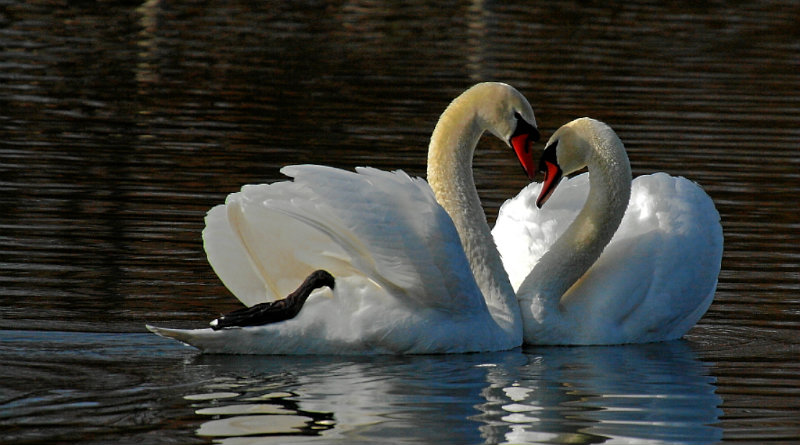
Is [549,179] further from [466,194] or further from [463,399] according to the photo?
[463,399]

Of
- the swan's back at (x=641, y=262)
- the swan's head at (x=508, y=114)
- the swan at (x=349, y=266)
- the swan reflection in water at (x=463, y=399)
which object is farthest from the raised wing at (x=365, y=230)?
the swan's back at (x=641, y=262)

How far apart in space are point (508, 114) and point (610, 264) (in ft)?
3.30

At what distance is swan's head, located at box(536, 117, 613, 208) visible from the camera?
8.65 metres

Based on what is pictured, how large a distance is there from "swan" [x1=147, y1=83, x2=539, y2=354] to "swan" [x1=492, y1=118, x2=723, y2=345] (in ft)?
1.64

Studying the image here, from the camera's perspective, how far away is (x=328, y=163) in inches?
554

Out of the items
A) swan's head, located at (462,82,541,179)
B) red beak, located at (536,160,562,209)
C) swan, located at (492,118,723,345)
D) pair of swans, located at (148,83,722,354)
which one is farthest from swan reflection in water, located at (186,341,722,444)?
swan's head, located at (462,82,541,179)

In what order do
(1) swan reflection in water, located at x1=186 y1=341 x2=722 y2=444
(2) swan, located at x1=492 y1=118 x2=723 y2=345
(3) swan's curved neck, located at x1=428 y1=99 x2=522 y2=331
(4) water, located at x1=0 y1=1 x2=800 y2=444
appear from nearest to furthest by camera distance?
(1) swan reflection in water, located at x1=186 y1=341 x2=722 y2=444
(4) water, located at x1=0 y1=1 x2=800 y2=444
(3) swan's curved neck, located at x1=428 y1=99 x2=522 y2=331
(2) swan, located at x1=492 y1=118 x2=723 y2=345

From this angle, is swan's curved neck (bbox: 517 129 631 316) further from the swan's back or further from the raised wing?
the raised wing

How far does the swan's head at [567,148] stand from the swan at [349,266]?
0.91 metres

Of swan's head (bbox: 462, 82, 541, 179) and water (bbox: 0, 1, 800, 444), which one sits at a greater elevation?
swan's head (bbox: 462, 82, 541, 179)

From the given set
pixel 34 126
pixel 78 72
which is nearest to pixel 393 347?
pixel 34 126

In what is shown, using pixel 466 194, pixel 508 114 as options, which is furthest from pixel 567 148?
pixel 466 194

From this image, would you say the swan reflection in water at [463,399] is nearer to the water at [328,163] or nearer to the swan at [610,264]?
the water at [328,163]

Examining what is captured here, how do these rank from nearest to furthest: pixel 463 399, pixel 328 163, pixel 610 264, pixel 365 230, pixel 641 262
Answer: pixel 463 399 < pixel 365 230 < pixel 641 262 < pixel 610 264 < pixel 328 163
